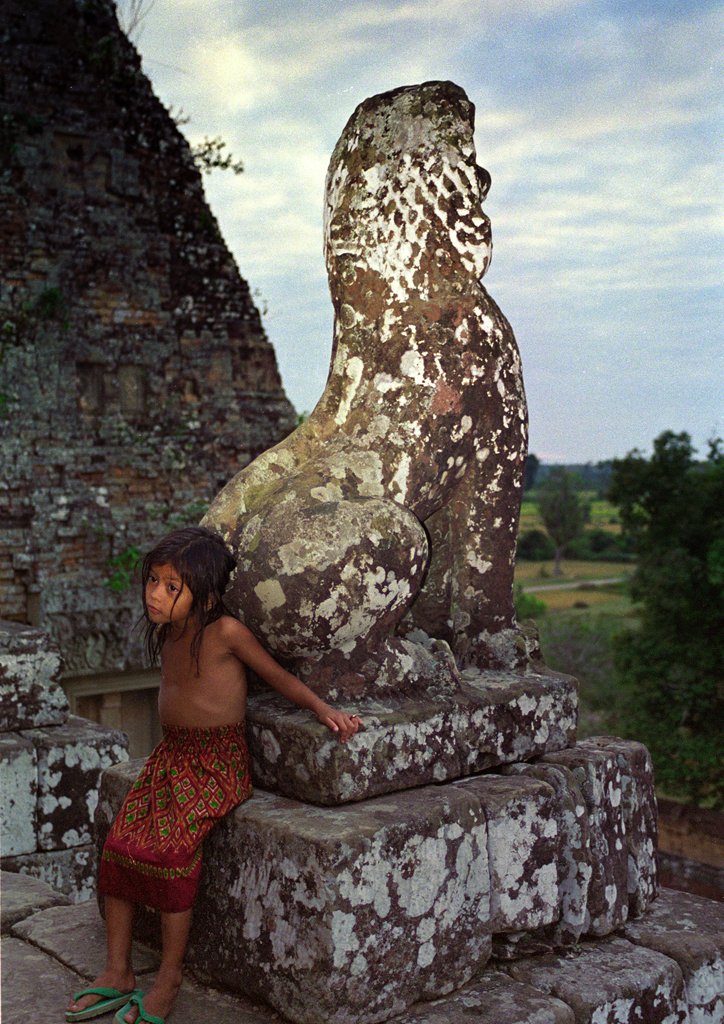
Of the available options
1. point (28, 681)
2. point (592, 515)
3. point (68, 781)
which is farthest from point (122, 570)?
point (592, 515)

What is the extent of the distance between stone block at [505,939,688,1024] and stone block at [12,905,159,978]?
89 cm

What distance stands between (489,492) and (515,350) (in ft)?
1.29

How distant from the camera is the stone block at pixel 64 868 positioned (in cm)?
398

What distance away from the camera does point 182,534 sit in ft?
7.95

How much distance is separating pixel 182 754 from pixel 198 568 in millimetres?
435

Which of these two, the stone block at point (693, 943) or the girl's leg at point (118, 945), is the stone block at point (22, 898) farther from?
the stone block at point (693, 943)

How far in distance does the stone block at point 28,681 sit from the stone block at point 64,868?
1.64ft

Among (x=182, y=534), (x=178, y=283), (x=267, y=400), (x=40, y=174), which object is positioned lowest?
(x=182, y=534)

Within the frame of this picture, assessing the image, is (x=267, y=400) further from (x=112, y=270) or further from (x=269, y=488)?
(x=269, y=488)

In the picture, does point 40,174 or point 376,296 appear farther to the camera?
point 40,174

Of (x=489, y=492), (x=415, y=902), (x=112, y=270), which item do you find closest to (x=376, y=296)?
(x=489, y=492)

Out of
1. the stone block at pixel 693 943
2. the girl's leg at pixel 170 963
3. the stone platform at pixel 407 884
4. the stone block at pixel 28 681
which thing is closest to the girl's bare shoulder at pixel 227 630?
the stone platform at pixel 407 884

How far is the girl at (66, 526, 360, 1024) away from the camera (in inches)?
91.7

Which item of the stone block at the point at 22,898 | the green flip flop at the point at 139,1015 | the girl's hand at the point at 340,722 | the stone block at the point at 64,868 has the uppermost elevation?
the girl's hand at the point at 340,722
